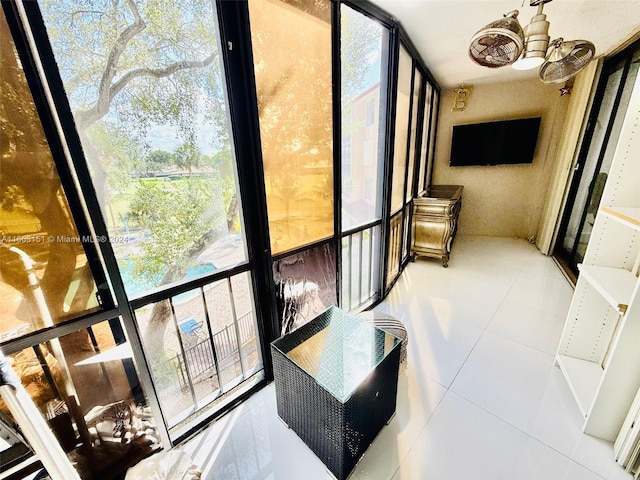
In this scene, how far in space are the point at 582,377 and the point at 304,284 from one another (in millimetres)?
1873

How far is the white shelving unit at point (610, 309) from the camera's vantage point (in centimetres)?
116

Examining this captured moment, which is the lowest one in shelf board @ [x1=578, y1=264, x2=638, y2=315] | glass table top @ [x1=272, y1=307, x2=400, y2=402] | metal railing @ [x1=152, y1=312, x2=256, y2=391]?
metal railing @ [x1=152, y1=312, x2=256, y2=391]

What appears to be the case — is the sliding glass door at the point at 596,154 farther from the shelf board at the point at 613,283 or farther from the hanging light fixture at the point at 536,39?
the shelf board at the point at 613,283

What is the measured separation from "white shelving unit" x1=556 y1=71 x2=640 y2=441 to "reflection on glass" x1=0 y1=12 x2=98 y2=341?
2328 mm

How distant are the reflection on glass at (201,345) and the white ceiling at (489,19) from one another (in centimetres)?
232

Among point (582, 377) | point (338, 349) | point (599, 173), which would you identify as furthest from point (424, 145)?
point (338, 349)

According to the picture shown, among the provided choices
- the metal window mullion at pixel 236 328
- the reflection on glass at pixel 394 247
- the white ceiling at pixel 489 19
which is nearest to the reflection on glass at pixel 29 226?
the metal window mullion at pixel 236 328

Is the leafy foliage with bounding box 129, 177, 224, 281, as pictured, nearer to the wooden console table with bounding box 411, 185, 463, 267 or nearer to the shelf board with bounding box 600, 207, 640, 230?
the shelf board with bounding box 600, 207, 640, 230

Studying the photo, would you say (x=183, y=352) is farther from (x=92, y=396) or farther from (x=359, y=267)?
(x=359, y=267)

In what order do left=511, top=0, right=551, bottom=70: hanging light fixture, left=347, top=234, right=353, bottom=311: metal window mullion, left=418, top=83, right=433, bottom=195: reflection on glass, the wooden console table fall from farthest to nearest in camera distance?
1. left=418, top=83, right=433, bottom=195: reflection on glass
2. the wooden console table
3. left=347, top=234, right=353, bottom=311: metal window mullion
4. left=511, top=0, right=551, bottom=70: hanging light fixture

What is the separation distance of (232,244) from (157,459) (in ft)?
3.42

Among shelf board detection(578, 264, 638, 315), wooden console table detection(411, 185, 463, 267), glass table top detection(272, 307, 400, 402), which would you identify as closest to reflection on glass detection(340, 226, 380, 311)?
glass table top detection(272, 307, 400, 402)

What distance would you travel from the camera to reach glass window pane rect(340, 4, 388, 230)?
1798 mm

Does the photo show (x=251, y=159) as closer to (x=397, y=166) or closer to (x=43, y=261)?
(x=43, y=261)
